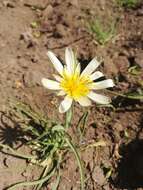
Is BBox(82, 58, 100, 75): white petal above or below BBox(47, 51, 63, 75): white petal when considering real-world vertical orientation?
below

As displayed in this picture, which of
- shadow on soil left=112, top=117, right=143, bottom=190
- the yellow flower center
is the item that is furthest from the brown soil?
the yellow flower center

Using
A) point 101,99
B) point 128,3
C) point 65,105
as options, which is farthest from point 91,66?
point 128,3

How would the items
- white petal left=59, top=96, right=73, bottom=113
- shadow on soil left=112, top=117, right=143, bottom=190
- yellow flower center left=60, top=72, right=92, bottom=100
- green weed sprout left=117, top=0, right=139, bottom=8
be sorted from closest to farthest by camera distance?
1. white petal left=59, top=96, right=73, bottom=113
2. yellow flower center left=60, top=72, right=92, bottom=100
3. shadow on soil left=112, top=117, right=143, bottom=190
4. green weed sprout left=117, top=0, right=139, bottom=8

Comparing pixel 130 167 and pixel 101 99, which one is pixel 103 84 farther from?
pixel 130 167

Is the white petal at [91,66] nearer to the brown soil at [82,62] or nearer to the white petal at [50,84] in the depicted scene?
the white petal at [50,84]

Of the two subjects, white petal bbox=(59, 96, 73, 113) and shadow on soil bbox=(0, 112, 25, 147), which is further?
shadow on soil bbox=(0, 112, 25, 147)

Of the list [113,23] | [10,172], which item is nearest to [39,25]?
[113,23]

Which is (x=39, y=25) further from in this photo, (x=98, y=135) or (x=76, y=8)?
(x=98, y=135)

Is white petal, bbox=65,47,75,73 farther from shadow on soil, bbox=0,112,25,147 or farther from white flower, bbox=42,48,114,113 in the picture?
shadow on soil, bbox=0,112,25,147
